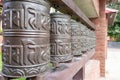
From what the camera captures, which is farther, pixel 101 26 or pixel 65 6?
pixel 101 26

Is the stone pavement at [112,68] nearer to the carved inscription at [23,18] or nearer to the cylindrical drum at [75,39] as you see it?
the cylindrical drum at [75,39]

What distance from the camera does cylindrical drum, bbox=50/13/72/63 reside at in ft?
2.72

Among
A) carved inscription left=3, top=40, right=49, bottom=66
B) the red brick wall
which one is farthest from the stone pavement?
carved inscription left=3, top=40, right=49, bottom=66

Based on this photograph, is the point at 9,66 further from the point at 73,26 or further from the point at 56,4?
the point at 73,26

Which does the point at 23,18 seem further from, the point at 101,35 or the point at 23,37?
the point at 101,35

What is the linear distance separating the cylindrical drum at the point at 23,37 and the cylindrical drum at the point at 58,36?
210 millimetres

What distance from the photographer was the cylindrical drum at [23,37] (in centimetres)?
56

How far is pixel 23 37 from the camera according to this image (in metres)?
0.57

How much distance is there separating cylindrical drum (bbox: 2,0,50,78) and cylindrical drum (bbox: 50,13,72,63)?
0.21m

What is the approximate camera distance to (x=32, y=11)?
581 millimetres

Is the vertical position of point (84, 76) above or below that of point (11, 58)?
below

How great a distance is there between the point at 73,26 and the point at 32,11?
59 cm

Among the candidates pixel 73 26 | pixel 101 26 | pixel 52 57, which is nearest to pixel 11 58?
pixel 52 57

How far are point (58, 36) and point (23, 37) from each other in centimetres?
31
